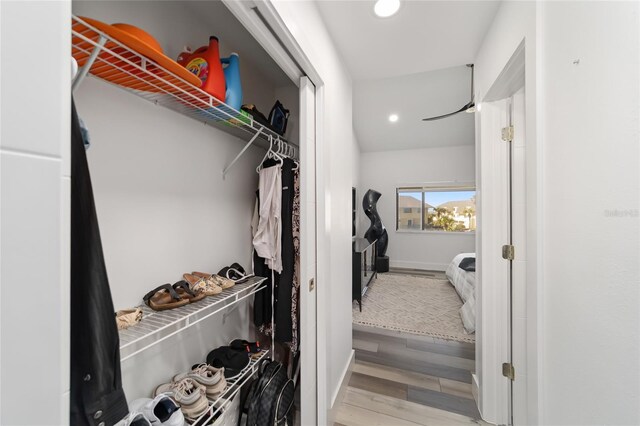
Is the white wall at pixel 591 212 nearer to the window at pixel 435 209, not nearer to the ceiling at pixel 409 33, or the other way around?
the ceiling at pixel 409 33

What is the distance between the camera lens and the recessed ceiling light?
1.25m

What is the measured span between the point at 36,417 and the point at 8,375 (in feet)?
0.22

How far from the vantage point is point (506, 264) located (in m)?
1.49

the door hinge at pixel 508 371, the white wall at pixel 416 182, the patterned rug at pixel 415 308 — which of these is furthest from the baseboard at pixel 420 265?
the door hinge at pixel 508 371

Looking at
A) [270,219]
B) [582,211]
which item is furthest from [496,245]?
[270,219]

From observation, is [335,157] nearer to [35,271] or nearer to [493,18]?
[493,18]

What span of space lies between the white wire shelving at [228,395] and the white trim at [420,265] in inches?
178

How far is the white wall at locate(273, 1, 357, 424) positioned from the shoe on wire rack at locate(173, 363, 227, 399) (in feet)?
1.63

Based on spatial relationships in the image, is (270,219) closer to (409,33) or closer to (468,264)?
(409,33)

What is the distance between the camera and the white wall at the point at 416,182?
4.91m

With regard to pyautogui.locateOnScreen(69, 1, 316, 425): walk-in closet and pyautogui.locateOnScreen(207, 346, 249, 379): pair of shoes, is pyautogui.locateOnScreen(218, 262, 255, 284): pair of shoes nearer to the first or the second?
pyautogui.locateOnScreen(69, 1, 316, 425): walk-in closet

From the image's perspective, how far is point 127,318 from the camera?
0.82m

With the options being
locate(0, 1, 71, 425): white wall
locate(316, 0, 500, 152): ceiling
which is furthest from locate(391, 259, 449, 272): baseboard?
locate(0, 1, 71, 425): white wall

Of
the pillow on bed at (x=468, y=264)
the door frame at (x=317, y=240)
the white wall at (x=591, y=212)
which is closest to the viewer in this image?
the white wall at (x=591, y=212)
